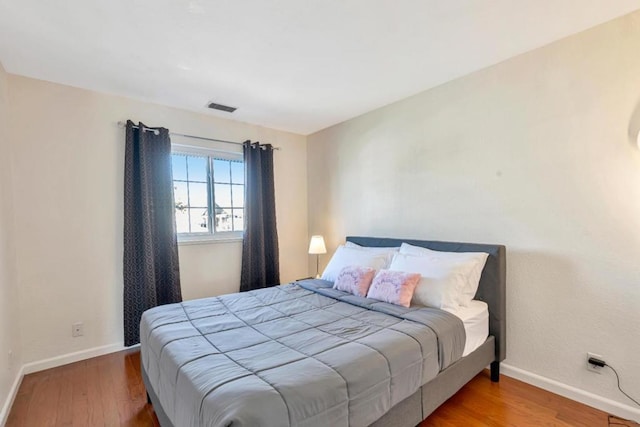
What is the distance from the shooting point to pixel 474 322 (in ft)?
7.04

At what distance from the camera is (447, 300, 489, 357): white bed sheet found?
6.81ft

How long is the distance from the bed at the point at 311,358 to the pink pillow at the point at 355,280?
0.13 metres

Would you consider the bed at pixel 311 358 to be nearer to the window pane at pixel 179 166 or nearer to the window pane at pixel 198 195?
the window pane at pixel 198 195

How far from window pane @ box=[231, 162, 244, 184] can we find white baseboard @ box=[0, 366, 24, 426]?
2545mm

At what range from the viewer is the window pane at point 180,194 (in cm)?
336

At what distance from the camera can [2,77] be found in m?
2.30

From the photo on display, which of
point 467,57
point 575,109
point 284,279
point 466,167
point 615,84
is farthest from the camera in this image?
point 284,279

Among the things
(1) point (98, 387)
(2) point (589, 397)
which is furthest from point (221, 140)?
(2) point (589, 397)

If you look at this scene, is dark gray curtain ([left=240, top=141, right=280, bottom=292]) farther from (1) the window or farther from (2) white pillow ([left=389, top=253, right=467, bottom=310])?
(2) white pillow ([left=389, top=253, right=467, bottom=310])

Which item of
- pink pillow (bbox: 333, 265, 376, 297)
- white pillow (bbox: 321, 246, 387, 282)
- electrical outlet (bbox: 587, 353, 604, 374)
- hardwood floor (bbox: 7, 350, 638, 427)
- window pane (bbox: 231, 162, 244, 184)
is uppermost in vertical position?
window pane (bbox: 231, 162, 244, 184)

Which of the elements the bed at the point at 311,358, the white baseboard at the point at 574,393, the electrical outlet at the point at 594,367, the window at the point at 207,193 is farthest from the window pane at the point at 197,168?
the electrical outlet at the point at 594,367

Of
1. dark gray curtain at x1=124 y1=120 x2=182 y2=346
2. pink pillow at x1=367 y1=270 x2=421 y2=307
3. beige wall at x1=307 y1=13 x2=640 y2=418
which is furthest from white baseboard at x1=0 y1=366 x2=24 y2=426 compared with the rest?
beige wall at x1=307 y1=13 x2=640 y2=418

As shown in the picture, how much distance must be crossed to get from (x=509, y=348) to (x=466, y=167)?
1.49m

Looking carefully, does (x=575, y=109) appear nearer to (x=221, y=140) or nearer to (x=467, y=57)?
(x=467, y=57)
